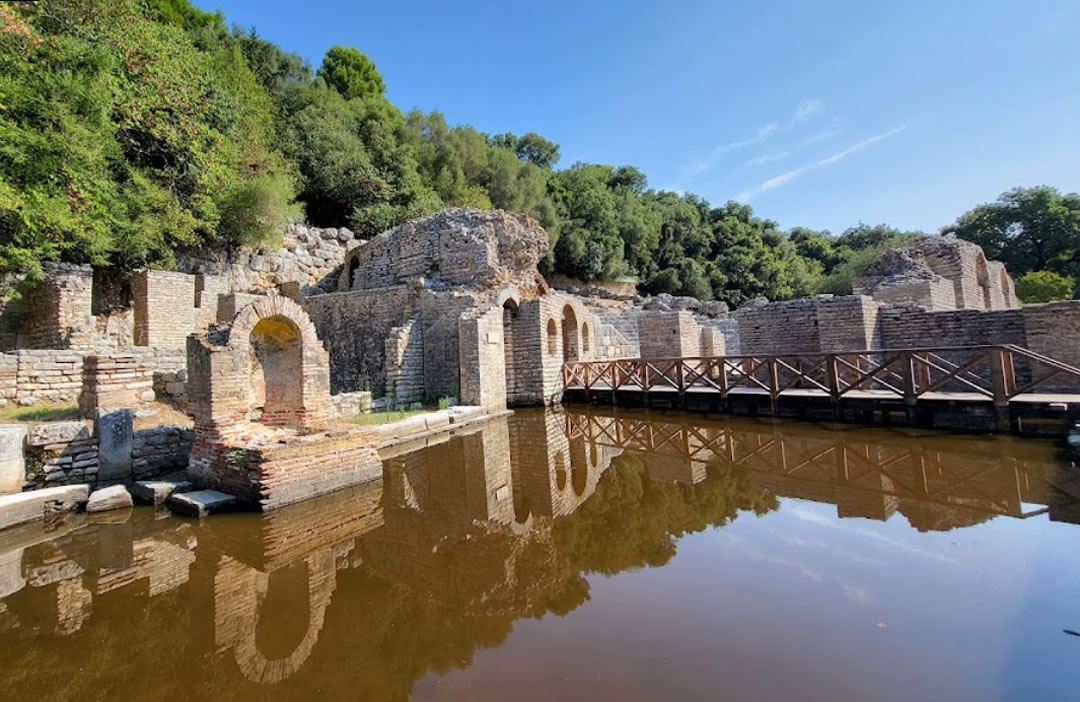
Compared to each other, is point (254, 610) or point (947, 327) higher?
point (947, 327)

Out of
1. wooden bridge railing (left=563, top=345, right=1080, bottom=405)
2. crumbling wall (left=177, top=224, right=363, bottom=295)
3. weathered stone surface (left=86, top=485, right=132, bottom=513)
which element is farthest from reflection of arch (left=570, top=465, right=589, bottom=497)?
crumbling wall (left=177, top=224, right=363, bottom=295)

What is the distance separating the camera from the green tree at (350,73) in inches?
1257

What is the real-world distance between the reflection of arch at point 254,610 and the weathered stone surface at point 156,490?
2.29m

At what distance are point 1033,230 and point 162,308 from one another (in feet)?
162

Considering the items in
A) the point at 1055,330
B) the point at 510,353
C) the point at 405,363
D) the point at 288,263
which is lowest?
the point at 1055,330

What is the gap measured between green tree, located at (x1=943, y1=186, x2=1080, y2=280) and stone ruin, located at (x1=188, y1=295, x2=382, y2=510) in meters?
44.8

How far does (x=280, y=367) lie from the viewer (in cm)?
725

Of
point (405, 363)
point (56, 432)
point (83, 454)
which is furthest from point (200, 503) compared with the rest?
point (405, 363)

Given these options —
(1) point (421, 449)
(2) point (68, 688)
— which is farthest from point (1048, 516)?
(1) point (421, 449)

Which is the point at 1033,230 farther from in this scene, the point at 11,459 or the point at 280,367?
the point at 11,459

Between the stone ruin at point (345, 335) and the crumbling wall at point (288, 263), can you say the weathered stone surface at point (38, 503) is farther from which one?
the crumbling wall at point (288, 263)

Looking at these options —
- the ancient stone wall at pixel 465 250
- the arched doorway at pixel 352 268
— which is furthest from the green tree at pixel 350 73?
the ancient stone wall at pixel 465 250

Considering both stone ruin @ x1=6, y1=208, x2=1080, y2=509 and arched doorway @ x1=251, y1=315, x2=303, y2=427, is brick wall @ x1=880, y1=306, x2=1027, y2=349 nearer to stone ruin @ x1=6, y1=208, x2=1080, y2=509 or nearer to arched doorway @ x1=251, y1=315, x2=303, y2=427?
stone ruin @ x1=6, y1=208, x2=1080, y2=509

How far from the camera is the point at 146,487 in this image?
223 inches
